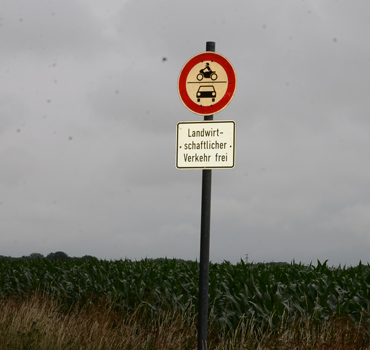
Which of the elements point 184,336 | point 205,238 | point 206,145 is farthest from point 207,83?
point 184,336

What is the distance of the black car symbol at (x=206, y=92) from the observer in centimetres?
783

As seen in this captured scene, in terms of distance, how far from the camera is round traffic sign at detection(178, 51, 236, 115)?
781cm

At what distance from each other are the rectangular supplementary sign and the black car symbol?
40cm

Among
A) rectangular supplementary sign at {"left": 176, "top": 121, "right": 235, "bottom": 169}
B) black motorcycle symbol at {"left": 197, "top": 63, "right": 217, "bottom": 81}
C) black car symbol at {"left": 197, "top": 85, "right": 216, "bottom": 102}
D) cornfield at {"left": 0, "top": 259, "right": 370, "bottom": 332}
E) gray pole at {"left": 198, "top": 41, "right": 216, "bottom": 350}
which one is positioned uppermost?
black motorcycle symbol at {"left": 197, "top": 63, "right": 217, "bottom": 81}

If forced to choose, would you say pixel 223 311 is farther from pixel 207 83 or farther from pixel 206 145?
pixel 207 83

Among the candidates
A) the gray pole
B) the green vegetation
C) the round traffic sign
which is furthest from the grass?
the round traffic sign

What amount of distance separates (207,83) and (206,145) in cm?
89

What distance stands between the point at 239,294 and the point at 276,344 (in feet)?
6.59

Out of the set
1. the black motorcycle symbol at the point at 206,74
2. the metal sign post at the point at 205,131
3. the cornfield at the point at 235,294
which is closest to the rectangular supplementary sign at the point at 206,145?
the metal sign post at the point at 205,131

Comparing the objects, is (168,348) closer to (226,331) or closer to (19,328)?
(226,331)

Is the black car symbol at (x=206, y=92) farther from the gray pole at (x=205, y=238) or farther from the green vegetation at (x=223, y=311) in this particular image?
the green vegetation at (x=223, y=311)

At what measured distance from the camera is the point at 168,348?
8922 millimetres

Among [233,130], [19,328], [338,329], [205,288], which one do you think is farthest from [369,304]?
[19,328]

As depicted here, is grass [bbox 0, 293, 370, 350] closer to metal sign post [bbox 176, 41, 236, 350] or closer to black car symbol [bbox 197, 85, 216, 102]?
metal sign post [bbox 176, 41, 236, 350]
